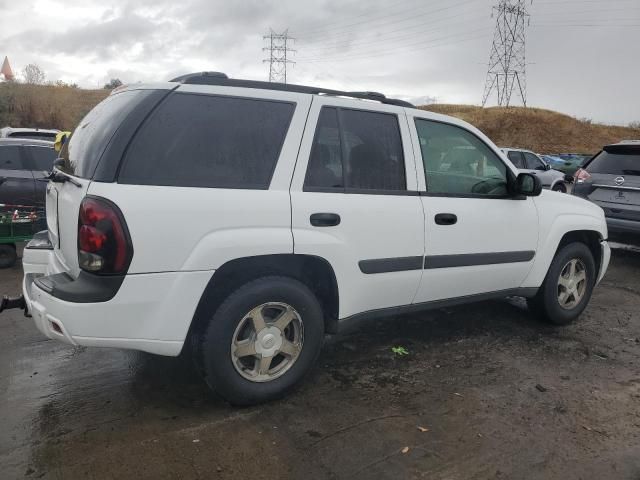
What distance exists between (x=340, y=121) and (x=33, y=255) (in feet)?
7.08

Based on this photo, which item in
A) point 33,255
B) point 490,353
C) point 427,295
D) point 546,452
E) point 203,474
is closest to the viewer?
point 203,474

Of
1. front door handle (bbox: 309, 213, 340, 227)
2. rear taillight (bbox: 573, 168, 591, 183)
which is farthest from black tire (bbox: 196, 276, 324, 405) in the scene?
rear taillight (bbox: 573, 168, 591, 183)

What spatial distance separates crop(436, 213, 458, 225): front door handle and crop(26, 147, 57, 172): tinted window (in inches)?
266

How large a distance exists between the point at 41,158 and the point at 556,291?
7537 mm

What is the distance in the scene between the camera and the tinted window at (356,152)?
337 centimetres

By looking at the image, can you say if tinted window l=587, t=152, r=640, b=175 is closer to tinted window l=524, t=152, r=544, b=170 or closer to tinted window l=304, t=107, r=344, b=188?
tinted window l=304, t=107, r=344, b=188

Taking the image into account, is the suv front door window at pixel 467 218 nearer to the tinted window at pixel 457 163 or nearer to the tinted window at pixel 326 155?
the tinted window at pixel 457 163

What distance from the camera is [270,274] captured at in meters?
3.25

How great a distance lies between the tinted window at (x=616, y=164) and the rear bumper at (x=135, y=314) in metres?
6.62

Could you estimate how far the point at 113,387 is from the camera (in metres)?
3.49

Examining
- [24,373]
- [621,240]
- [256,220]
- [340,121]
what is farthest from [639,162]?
[24,373]

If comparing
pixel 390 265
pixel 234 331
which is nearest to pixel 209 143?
pixel 234 331

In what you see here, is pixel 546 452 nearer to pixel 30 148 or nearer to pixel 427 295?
pixel 427 295

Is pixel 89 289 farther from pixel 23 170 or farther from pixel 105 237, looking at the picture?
pixel 23 170
